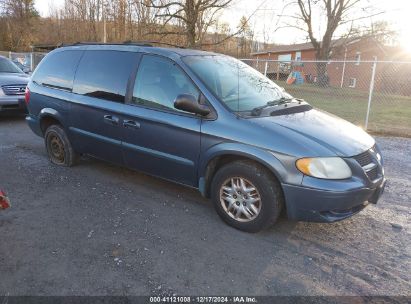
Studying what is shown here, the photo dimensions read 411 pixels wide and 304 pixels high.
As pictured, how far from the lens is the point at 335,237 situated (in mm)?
3719

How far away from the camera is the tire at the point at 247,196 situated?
3.45m

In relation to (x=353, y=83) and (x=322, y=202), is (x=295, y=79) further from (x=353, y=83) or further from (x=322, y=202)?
(x=322, y=202)

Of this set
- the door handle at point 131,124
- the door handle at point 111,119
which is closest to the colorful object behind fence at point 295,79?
the door handle at point 111,119

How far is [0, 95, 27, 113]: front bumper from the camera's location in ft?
29.2

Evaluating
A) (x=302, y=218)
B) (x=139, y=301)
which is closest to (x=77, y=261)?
(x=139, y=301)

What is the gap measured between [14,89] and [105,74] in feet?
18.6

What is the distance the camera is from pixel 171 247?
3.41m

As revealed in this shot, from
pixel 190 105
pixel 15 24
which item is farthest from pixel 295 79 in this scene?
pixel 15 24

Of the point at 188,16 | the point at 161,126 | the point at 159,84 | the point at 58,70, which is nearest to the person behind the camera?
the point at 161,126

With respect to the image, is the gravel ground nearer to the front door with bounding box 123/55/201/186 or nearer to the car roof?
the front door with bounding box 123/55/201/186

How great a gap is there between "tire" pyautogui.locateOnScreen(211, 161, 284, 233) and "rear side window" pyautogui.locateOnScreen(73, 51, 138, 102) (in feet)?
5.61

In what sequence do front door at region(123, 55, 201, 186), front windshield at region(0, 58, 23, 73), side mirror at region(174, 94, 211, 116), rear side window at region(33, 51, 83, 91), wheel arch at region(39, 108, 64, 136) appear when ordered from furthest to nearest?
front windshield at region(0, 58, 23, 73) → wheel arch at region(39, 108, 64, 136) → rear side window at region(33, 51, 83, 91) → front door at region(123, 55, 201, 186) → side mirror at region(174, 94, 211, 116)

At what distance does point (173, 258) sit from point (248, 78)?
244cm

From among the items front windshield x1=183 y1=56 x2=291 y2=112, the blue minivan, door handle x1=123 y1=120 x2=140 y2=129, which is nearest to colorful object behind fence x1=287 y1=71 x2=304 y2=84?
front windshield x1=183 y1=56 x2=291 y2=112
